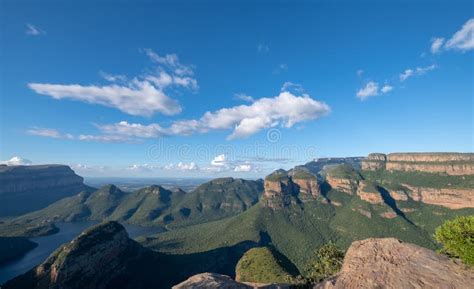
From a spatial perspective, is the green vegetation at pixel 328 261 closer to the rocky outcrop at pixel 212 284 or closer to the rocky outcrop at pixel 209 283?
the rocky outcrop at pixel 212 284

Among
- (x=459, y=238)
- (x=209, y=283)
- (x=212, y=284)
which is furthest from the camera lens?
(x=209, y=283)

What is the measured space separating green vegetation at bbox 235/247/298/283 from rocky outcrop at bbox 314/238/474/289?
55097mm

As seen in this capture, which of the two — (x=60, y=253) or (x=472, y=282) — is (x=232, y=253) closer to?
(x=60, y=253)

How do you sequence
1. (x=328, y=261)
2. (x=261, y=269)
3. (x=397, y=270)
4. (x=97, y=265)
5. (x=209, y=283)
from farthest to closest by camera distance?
(x=97, y=265) → (x=261, y=269) → (x=328, y=261) → (x=209, y=283) → (x=397, y=270)

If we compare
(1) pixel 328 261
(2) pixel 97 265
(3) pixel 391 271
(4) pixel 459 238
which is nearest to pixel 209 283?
(3) pixel 391 271

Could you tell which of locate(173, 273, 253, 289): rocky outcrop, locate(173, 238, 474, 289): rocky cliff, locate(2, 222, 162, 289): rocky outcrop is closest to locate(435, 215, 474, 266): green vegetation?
locate(173, 238, 474, 289): rocky cliff

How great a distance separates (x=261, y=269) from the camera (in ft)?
359

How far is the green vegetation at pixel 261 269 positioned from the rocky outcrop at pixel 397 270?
55.1 m

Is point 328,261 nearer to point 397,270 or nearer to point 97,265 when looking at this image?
point 397,270

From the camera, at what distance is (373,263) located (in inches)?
1594

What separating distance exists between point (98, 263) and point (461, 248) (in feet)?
459

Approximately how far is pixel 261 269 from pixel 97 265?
254ft

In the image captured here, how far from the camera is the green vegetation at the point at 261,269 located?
9931 cm

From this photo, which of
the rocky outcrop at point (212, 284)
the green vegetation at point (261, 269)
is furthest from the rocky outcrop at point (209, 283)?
the green vegetation at point (261, 269)
